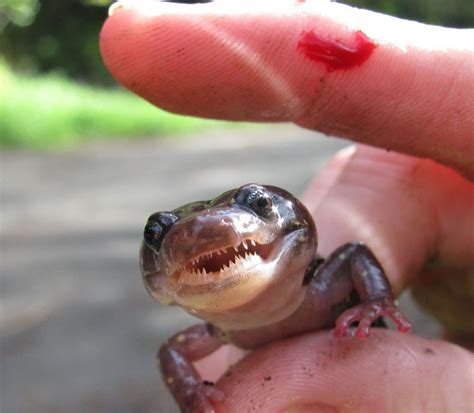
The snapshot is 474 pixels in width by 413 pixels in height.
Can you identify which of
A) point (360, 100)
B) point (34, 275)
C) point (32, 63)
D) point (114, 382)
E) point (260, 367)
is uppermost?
point (360, 100)

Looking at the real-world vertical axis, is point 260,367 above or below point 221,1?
below

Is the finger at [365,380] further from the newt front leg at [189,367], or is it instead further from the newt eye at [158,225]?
the newt eye at [158,225]

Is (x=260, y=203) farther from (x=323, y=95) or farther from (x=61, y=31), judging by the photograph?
(x=61, y=31)

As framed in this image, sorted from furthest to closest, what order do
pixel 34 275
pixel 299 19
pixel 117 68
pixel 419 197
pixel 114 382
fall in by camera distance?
pixel 34 275 < pixel 114 382 < pixel 419 197 < pixel 117 68 < pixel 299 19

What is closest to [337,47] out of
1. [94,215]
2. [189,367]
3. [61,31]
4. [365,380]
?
[365,380]

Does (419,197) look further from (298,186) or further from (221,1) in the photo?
(298,186)

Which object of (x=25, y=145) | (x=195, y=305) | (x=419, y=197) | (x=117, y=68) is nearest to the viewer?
(x=195, y=305)

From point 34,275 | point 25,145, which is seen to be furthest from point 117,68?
point 25,145

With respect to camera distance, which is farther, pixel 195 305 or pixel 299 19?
pixel 299 19

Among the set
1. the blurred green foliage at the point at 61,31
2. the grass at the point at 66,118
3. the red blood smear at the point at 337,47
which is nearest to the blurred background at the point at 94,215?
the grass at the point at 66,118
